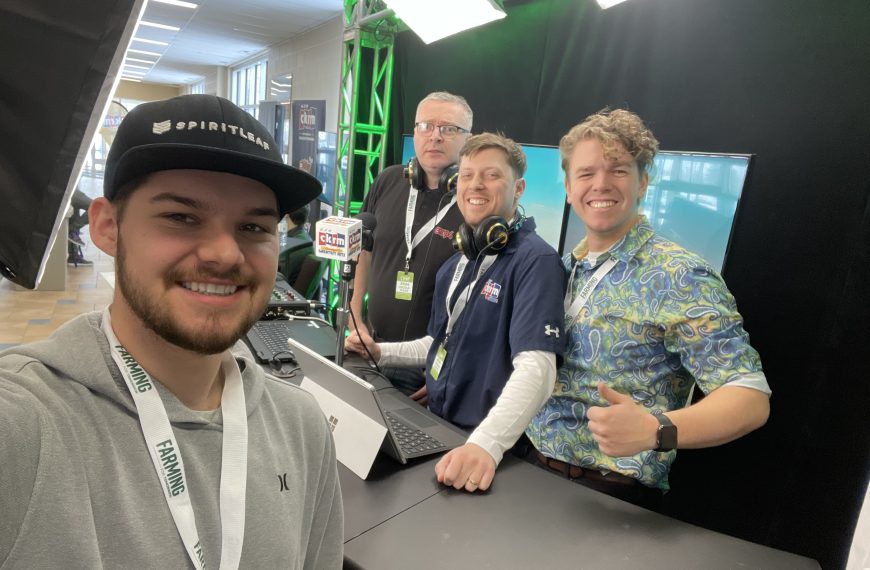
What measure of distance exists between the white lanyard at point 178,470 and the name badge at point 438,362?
1009 millimetres

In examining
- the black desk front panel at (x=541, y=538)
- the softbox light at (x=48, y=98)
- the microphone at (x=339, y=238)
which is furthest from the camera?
the microphone at (x=339, y=238)

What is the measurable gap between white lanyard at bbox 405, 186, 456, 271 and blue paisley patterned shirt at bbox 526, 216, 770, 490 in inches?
45.3

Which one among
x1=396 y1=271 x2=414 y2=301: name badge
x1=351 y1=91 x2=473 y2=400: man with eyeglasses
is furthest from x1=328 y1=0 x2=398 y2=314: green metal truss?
x1=396 y1=271 x2=414 y2=301: name badge

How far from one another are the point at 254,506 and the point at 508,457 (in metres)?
0.76

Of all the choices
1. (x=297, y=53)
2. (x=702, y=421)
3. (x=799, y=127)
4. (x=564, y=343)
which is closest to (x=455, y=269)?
(x=564, y=343)

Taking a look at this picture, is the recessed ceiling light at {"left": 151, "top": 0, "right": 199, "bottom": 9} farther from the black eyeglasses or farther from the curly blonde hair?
the curly blonde hair

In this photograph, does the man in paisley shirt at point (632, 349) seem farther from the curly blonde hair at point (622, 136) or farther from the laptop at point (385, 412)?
the laptop at point (385, 412)

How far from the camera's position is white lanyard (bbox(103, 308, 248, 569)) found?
65 cm

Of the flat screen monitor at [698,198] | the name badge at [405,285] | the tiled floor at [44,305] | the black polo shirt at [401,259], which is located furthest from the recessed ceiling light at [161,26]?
the flat screen monitor at [698,198]

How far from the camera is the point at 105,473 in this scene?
1.98 ft

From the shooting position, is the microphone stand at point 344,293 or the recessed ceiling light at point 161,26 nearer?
the microphone stand at point 344,293

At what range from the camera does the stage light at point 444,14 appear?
7.93ft

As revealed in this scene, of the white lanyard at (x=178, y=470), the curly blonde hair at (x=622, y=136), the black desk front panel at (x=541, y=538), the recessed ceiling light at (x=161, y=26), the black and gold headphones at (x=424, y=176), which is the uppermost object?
the recessed ceiling light at (x=161, y=26)

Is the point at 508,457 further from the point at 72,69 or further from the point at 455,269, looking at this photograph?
the point at 72,69
